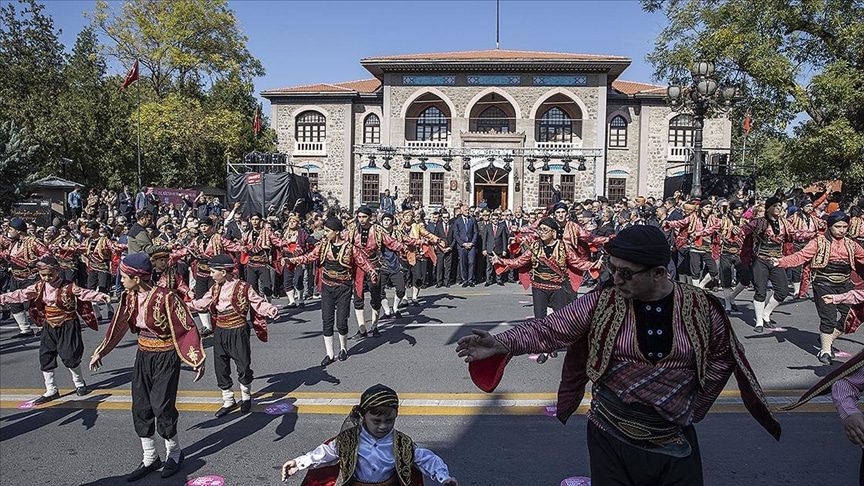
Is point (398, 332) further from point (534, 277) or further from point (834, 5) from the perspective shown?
point (834, 5)

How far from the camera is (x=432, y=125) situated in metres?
39.1

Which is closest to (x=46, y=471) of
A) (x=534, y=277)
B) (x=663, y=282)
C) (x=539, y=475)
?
(x=539, y=475)

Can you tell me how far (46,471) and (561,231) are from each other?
257 inches

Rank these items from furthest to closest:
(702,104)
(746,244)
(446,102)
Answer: (446,102)
(702,104)
(746,244)

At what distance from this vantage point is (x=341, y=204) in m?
39.3

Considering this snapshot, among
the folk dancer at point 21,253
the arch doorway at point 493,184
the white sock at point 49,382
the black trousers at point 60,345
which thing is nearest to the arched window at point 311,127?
the arch doorway at point 493,184

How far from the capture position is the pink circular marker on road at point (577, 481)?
15.6ft

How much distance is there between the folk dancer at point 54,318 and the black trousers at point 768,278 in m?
9.32

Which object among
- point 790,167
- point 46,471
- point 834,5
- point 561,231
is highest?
point 834,5

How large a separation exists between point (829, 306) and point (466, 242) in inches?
395

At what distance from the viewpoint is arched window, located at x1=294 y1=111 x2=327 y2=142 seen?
132ft

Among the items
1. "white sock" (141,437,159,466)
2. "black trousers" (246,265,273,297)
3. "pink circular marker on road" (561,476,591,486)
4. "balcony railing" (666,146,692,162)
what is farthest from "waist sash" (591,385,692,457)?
"balcony railing" (666,146,692,162)

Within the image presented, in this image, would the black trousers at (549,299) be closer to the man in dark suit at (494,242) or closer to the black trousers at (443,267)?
the black trousers at (443,267)

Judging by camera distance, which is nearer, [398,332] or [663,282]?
[663,282]
